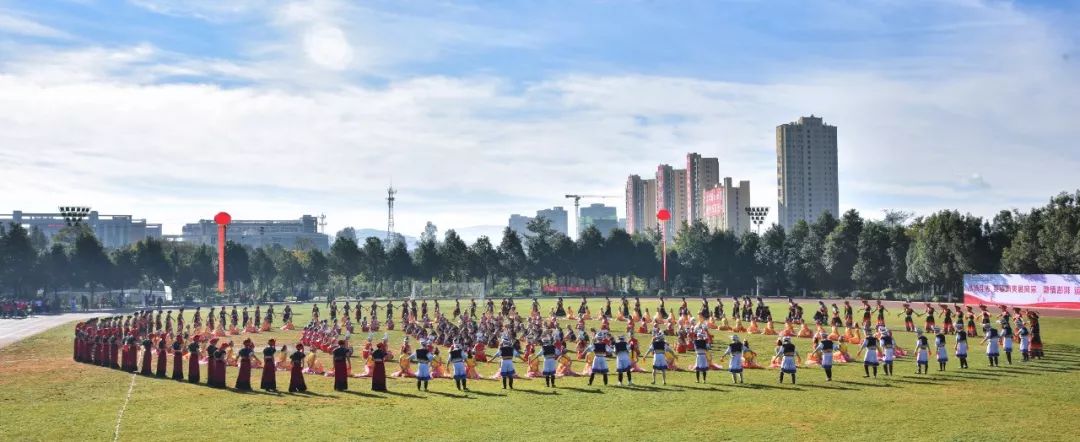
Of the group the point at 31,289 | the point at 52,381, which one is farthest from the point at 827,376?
the point at 31,289

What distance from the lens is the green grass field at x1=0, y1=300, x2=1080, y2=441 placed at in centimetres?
1911

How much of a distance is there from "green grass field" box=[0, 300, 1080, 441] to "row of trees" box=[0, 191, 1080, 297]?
48.2 meters

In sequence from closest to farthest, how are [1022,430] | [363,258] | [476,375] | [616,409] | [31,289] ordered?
[1022,430]
[616,409]
[476,375]
[31,289]
[363,258]

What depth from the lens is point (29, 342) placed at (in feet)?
159

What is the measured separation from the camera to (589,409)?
22.3 meters

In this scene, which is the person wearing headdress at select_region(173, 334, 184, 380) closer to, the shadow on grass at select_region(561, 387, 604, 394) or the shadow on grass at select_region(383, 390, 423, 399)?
the shadow on grass at select_region(383, 390, 423, 399)

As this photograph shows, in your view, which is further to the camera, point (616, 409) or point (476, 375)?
point (476, 375)

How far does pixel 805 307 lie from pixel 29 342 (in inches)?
2009

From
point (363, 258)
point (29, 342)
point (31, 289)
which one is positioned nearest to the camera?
point (29, 342)

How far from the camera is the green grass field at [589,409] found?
19.1m

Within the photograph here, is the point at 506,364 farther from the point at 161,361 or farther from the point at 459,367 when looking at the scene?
the point at 161,361

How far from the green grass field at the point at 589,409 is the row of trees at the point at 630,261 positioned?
48.2m

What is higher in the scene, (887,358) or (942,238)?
(942,238)

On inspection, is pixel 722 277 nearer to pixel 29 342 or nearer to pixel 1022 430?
pixel 29 342
